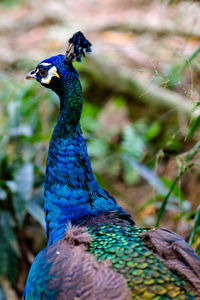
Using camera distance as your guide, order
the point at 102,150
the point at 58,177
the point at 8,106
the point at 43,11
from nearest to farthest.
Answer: the point at 58,177 → the point at 8,106 → the point at 102,150 → the point at 43,11

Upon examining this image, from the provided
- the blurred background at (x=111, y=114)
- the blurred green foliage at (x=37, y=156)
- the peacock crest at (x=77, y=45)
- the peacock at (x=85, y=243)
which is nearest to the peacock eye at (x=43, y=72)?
the peacock at (x=85, y=243)

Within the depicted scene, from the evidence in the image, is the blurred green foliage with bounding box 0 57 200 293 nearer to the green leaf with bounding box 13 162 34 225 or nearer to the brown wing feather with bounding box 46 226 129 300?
the green leaf with bounding box 13 162 34 225

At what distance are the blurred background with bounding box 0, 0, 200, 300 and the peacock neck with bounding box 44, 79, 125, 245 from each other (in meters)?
0.38

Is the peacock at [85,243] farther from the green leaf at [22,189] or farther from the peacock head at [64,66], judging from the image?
the green leaf at [22,189]

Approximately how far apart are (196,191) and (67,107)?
8.65 ft

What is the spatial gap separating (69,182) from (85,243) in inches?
18.0

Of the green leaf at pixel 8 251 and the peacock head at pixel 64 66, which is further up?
the peacock head at pixel 64 66

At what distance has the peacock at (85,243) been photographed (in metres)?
1.87

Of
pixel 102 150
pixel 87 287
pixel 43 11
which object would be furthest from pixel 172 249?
pixel 43 11

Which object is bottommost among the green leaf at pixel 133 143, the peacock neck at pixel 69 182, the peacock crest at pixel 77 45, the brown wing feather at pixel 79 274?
the brown wing feather at pixel 79 274

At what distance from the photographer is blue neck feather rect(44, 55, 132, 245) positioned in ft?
8.02

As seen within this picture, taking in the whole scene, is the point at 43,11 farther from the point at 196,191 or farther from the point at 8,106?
the point at 196,191

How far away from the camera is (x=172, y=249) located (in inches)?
79.0

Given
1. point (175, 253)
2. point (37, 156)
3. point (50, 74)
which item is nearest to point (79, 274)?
point (175, 253)
